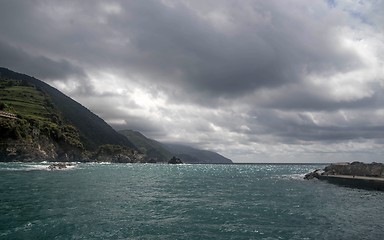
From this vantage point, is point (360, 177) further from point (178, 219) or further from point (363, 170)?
point (178, 219)

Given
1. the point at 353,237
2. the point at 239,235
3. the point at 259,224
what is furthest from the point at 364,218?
the point at 239,235

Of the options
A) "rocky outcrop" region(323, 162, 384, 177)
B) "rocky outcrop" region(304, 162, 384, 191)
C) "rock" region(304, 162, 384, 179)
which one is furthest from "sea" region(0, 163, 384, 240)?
"rock" region(304, 162, 384, 179)

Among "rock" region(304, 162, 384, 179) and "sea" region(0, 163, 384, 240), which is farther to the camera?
"rock" region(304, 162, 384, 179)

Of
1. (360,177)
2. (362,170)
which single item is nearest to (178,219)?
(360,177)

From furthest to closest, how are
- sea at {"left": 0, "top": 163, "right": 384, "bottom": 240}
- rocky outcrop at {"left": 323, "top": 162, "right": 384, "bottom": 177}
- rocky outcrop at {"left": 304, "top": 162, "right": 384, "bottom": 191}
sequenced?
rocky outcrop at {"left": 323, "top": 162, "right": 384, "bottom": 177} < rocky outcrop at {"left": 304, "top": 162, "right": 384, "bottom": 191} < sea at {"left": 0, "top": 163, "right": 384, "bottom": 240}

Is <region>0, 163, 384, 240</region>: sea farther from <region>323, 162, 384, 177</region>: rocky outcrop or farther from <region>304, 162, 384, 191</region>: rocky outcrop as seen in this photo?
<region>323, 162, 384, 177</region>: rocky outcrop

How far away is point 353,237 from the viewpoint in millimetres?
29828

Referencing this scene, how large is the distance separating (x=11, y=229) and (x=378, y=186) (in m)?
83.6

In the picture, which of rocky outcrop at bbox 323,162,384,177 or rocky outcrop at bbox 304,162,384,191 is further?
rocky outcrop at bbox 323,162,384,177

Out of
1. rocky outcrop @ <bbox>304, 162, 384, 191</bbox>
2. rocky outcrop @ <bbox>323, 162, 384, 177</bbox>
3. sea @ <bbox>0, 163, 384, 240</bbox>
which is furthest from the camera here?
rocky outcrop @ <bbox>323, 162, 384, 177</bbox>

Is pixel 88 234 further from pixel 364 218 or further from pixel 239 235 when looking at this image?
pixel 364 218

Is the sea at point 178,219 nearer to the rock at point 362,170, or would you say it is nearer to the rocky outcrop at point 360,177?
the rocky outcrop at point 360,177

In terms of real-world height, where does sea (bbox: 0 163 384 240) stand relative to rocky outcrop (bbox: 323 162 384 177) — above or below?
below

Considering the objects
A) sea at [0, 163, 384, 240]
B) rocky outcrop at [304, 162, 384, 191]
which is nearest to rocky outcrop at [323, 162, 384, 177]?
rocky outcrop at [304, 162, 384, 191]
